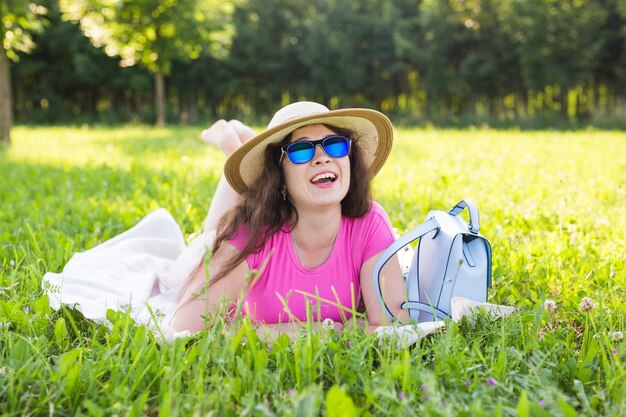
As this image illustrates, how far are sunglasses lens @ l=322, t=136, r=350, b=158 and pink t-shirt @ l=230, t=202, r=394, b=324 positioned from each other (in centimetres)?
40

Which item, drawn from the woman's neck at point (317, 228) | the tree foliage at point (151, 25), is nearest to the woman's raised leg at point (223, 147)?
the woman's neck at point (317, 228)

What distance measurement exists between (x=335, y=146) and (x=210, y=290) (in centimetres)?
88

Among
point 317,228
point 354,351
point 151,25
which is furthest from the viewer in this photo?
point 151,25

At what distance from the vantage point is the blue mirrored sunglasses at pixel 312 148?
9.15 ft

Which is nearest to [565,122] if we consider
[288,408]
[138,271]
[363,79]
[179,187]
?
[363,79]

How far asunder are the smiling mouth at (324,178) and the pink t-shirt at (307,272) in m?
0.30

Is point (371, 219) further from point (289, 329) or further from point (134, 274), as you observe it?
point (134, 274)

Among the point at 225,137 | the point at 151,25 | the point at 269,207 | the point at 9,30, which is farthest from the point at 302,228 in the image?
the point at 151,25

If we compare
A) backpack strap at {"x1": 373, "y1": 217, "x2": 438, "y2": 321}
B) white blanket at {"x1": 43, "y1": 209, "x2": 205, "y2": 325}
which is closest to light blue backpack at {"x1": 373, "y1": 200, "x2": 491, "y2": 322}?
backpack strap at {"x1": 373, "y1": 217, "x2": 438, "y2": 321}

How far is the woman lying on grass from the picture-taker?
2822 millimetres

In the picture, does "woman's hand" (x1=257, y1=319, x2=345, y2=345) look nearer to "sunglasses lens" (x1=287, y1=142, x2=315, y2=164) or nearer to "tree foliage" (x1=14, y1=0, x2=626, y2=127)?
"sunglasses lens" (x1=287, y1=142, x2=315, y2=164)

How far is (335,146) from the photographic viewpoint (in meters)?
2.82

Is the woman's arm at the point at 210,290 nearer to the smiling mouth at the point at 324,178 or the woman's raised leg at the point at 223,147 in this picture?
the smiling mouth at the point at 324,178

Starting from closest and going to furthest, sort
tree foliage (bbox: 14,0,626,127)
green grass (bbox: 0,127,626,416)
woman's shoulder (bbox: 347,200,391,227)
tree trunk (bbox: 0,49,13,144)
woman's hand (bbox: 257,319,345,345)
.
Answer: green grass (bbox: 0,127,626,416), woman's hand (bbox: 257,319,345,345), woman's shoulder (bbox: 347,200,391,227), tree trunk (bbox: 0,49,13,144), tree foliage (bbox: 14,0,626,127)
